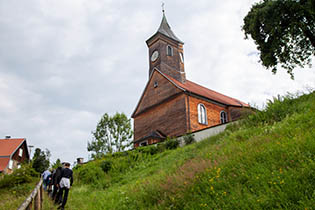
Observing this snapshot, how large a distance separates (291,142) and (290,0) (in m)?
14.9

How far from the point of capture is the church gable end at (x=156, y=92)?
27052 millimetres

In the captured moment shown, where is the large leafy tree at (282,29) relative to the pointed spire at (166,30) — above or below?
below

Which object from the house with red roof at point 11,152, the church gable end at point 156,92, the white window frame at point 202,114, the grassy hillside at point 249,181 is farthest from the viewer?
the house with red roof at point 11,152

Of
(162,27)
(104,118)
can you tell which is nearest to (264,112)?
(162,27)

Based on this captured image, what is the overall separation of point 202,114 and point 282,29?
412 inches

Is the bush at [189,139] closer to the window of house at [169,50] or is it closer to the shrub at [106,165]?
the shrub at [106,165]

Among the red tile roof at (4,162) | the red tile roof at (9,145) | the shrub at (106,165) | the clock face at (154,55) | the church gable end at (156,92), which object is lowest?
Answer: the shrub at (106,165)

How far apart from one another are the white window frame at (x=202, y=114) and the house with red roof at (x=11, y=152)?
24.6 m

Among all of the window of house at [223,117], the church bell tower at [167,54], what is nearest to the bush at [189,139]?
the window of house at [223,117]

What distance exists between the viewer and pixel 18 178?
15.7 m

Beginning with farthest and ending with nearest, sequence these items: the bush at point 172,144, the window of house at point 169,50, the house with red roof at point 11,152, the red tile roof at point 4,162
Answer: the house with red roof at point 11,152 → the red tile roof at point 4,162 → the window of house at point 169,50 → the bush at point 172,144

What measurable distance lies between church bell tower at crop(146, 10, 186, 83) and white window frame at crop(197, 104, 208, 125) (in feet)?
15.3

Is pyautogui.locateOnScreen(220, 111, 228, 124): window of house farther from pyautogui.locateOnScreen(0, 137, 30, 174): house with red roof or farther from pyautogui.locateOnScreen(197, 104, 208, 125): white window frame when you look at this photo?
pyautogui.locateOnScreen(0, 137, 30, 174): house with red roof

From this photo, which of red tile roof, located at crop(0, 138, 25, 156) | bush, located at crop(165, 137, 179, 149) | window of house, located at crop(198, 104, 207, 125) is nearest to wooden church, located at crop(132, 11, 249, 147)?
window of house, located at crop(198, 104, 207, 125)
